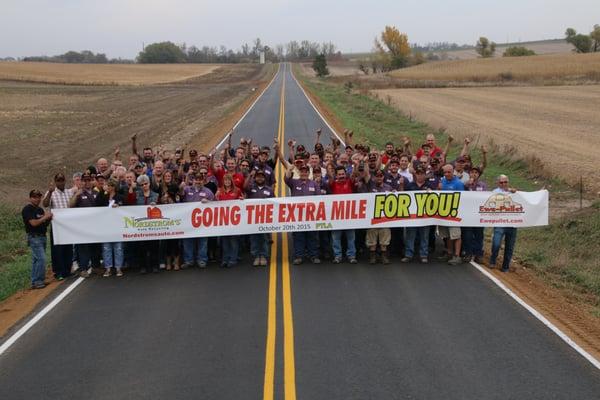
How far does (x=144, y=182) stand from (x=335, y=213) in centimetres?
359

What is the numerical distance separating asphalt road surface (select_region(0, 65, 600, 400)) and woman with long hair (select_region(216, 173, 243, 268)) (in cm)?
64

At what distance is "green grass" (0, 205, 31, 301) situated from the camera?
10.4 meters

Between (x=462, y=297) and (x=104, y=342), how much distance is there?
17.6 ft

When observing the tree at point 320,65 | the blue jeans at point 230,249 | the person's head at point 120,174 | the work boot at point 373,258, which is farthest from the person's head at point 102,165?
the tree at point 320,65

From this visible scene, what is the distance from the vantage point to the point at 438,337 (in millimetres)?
7793

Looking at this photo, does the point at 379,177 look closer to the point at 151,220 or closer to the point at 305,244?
the point at 305,244

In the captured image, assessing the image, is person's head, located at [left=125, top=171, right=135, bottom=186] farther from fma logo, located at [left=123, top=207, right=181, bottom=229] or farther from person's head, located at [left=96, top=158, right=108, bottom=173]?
person's head, located at [left=96, top=158, right=108, bottom=173]

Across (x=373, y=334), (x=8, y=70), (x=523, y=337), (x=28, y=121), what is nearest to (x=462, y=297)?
(x=523, y=337)

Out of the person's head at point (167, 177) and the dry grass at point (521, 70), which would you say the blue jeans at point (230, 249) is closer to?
the person's head at point (167, 177)

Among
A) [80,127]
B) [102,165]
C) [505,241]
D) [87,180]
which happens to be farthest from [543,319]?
[80,127]

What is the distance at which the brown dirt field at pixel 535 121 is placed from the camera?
21.6 meters

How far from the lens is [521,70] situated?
86.9 metres

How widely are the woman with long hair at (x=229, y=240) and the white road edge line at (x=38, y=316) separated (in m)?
2.59

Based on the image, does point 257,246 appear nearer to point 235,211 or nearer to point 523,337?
point 235,211
